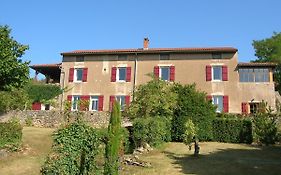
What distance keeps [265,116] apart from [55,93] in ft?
66.1

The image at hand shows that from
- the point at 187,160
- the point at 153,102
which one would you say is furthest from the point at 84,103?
the point at 153,102

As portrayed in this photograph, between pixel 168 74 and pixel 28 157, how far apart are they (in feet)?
59.0

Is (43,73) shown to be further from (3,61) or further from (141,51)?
(3,61)

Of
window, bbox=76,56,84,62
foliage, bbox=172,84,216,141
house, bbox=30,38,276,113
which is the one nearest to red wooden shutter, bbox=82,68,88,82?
house, bbox=30,38,276,113

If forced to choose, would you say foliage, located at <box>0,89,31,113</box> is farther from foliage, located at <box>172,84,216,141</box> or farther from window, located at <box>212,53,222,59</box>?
window, located at <box>212,53,222,59</box>

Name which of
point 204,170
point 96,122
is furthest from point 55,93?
point 204,170

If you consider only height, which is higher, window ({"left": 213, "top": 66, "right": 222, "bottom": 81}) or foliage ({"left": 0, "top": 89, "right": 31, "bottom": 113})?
window ({"left": 213, "top": 66, "right": 222, "bottom": 81})

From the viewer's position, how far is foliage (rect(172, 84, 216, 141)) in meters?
24.7

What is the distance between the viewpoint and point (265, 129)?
2436 centimetres

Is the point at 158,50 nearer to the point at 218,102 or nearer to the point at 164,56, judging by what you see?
the point at 164,56

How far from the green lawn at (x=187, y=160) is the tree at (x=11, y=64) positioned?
11.9 feet

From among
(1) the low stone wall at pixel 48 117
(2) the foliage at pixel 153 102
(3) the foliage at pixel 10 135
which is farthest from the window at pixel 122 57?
(3) the foliage at pixel 10 135

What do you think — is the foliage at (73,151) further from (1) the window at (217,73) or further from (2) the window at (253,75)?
(2) the window at (253,75)

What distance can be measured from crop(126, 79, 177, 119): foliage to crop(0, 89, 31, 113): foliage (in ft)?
37.3
